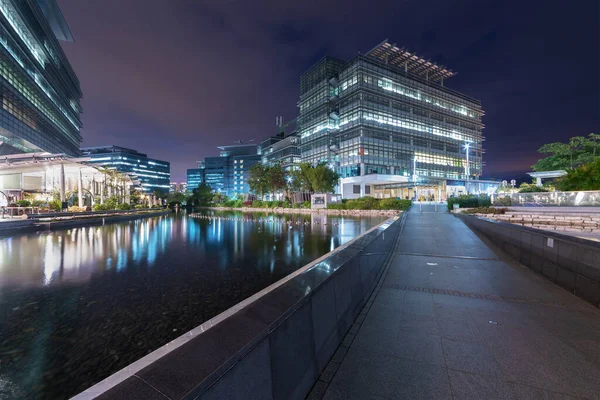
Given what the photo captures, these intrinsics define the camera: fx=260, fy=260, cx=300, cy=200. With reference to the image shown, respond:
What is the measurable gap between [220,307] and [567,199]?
83.3ft

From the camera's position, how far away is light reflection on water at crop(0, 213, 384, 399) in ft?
13.3

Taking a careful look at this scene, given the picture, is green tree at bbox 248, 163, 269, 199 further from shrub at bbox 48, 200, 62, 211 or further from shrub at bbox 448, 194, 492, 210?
shrub at bbox 448, 194, 492, 210

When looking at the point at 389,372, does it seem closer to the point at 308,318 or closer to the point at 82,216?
the point at 308,318

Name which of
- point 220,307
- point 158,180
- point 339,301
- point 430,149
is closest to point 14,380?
point 220,307

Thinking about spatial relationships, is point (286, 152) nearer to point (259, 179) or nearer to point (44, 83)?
point (259, 179)

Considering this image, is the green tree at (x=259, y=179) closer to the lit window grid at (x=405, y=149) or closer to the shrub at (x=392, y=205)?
the lit window grid at (x=405, y=149)

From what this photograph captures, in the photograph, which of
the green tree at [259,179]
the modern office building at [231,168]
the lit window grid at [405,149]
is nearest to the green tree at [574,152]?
the lit window grid at [405,149]

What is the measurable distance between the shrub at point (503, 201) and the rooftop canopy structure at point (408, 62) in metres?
59.0

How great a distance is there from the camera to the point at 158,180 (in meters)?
167

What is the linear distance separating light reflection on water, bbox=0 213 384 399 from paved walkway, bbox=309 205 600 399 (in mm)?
3566

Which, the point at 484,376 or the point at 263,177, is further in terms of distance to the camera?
the point at 263,177

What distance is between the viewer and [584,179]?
21.3 m

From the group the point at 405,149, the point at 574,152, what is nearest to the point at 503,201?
the point at 574,152

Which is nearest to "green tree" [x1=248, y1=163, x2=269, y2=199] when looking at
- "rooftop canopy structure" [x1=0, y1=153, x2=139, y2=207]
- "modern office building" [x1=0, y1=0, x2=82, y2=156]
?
"rooftop canopy structure" [x1=0, y1=153, x2=139, y2=207]
